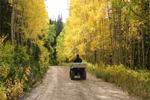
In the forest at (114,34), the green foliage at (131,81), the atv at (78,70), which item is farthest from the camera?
the atv at (78,70)

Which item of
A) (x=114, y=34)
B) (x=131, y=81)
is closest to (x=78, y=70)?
(x=114, y=34)

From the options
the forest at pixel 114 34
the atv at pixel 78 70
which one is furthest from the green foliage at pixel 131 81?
the atv at pixel 78 70

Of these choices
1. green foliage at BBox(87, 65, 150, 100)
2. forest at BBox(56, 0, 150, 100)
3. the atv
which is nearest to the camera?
green foliage at BBox(87, 65, 150, 100)

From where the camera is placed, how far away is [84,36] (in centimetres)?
2295

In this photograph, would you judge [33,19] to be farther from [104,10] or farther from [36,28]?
[104,10]

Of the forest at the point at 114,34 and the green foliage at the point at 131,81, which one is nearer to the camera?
the green foliage at the point at 131,81

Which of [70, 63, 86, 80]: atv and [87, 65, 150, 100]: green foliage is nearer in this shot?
[87, 65, 150, 100]: green foliage

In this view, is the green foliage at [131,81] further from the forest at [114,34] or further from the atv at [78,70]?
the atv at [78,70]

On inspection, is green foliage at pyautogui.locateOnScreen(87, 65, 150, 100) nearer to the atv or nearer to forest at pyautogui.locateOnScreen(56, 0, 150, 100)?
forest at pyautogui.locateOnScreen(56, 0, 150, 100)

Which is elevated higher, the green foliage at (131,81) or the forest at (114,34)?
Result: the forest at (114,34)

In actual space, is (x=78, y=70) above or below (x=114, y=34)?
below

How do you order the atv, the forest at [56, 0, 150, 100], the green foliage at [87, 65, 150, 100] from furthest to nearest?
the atv, the forest at [56, 0, 150, 100], the green foliage at [87, 65, 150, 100]

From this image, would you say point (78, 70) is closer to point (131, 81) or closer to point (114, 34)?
point (114, 34)

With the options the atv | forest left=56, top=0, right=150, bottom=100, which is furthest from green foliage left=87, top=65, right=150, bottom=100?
the atv
